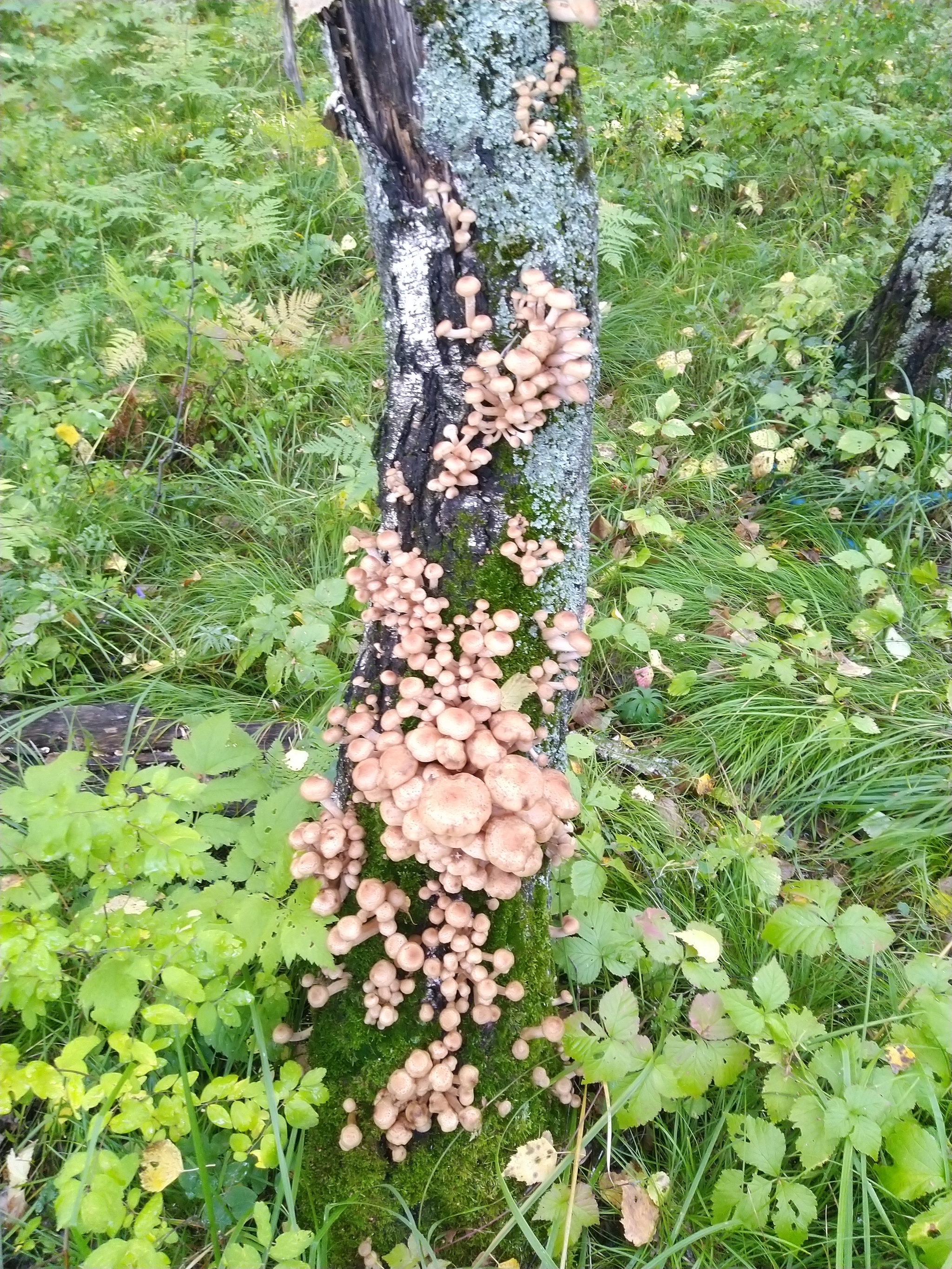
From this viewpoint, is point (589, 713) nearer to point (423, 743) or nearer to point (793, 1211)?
point (423, 743)

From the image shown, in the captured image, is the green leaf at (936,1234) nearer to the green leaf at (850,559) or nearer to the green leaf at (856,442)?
the green leaf at (850,559)

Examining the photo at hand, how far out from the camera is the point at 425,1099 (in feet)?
7.11

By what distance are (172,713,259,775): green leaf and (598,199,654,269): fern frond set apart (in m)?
4.34

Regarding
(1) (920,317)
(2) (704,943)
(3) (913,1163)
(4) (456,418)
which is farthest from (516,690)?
(1) (920,317)

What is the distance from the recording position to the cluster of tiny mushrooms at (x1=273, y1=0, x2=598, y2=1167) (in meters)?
1.85

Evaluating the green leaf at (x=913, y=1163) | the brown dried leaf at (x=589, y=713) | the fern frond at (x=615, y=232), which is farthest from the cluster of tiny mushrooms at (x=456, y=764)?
the fern frond at (x=615, y=232)

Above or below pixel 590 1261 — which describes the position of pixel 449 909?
above

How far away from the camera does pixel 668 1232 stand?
2.18 metres

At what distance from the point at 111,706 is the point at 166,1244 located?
2164mm

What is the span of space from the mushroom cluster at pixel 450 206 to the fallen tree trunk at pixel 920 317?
399cm

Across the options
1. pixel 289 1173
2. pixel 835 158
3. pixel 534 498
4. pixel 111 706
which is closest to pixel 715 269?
pixel 835 158

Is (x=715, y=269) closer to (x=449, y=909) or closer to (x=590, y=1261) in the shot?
(x=449, y=909)

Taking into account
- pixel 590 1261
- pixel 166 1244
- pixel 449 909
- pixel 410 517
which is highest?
pixel 410 517

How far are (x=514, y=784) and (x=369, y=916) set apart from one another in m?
0.67
